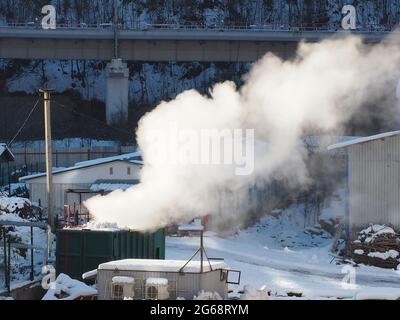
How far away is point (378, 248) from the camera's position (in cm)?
3014

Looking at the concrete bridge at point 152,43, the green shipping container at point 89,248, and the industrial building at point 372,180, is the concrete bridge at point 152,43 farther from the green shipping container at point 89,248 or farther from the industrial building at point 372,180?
the green shipping container at point 89,248

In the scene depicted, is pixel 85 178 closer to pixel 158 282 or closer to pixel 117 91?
pixel 158 282

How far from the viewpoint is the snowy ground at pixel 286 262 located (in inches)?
923

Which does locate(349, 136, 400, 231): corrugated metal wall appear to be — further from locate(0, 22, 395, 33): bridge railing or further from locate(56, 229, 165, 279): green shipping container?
locate(0, 22, 395, 33): bridge railing

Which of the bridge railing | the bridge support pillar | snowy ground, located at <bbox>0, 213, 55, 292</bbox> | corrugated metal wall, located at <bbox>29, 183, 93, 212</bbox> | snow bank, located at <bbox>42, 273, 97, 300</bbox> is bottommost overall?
snowy ground, located at <bbox>0, 213, 55, 292</bbox>

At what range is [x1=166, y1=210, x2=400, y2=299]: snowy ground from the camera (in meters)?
23.4

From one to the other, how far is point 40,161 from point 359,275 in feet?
94.8

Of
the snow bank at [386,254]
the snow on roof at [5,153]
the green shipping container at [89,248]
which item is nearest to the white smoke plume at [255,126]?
the green shipping container at [89,248]

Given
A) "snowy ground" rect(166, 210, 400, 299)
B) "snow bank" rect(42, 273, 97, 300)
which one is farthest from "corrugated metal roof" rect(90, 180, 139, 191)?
"snow bank" rect(42, 273, 97, 300)

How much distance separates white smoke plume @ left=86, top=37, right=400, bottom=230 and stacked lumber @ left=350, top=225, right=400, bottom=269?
6.33 m

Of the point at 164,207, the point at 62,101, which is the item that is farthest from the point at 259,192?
the point at 62,101
